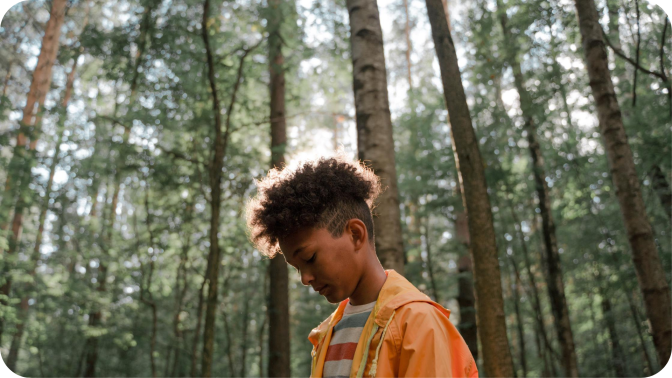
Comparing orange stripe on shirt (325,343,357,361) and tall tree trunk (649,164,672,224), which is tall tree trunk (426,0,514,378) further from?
tall tree trunk (649,164,672,224)

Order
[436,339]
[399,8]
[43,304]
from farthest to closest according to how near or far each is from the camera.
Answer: [399,8] < [43,304] < [436,339]

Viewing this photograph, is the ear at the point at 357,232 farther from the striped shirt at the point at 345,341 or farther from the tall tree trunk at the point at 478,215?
the tall tree trunk at the point at 478,215

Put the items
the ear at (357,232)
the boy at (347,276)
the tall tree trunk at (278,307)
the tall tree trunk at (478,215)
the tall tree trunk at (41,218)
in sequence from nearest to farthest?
the boy at (347,276)
the ear at (357,232)
the tall tree trunk at (478,215)
the tall tree trunk at (278,307)
the tall tree trunk at (41,218)

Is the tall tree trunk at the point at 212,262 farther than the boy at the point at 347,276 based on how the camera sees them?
Yes

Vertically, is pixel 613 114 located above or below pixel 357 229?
above

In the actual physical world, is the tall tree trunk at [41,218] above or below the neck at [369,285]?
above

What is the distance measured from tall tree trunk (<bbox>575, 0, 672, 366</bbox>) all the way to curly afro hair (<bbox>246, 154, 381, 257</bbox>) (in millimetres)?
3148

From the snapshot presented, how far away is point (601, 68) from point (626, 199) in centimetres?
133

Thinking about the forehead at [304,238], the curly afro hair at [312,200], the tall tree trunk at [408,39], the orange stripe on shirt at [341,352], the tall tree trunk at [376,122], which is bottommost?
the orange stripe on shirt at [341,352]

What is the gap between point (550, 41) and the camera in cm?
623

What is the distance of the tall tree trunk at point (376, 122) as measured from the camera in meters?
3.35

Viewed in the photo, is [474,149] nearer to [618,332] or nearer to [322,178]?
[322,178]

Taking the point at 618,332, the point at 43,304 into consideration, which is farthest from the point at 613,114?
the point at 43,304

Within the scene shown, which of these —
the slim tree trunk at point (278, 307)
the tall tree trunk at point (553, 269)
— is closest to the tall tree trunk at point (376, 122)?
the slim tree trunk at point (278, 307)
